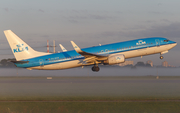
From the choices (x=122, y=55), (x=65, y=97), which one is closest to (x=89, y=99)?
(x=65, y=97)

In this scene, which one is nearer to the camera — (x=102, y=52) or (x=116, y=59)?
(x=116, y=59)

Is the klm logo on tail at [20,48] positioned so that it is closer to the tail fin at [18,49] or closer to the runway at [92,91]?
the tail fin at [18,49]

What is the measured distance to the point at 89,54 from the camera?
3881 cm

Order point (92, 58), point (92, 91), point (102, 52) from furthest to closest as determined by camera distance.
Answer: point (92, 58) → point (102, 52) → point (92, 91)

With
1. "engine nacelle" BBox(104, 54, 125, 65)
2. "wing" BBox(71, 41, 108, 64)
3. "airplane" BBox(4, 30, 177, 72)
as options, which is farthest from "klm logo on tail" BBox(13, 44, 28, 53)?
"engine nacelle" BBox(104, 54, 125, 65)

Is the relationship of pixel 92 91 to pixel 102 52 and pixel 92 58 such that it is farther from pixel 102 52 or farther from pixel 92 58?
pixel 102 52

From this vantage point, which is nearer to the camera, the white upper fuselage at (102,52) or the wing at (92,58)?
the wing at (92,58)

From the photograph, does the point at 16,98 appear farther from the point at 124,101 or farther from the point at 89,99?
the point at 124,101

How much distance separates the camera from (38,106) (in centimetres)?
1964

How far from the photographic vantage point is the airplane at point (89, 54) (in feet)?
131

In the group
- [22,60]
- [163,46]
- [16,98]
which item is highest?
[163,46]

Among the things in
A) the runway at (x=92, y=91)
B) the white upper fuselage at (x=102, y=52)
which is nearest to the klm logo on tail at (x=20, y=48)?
the white upper fuselage at (x=102, y=52)

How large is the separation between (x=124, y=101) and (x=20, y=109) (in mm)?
10503

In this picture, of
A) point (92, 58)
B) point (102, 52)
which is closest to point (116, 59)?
point (102, 52)
